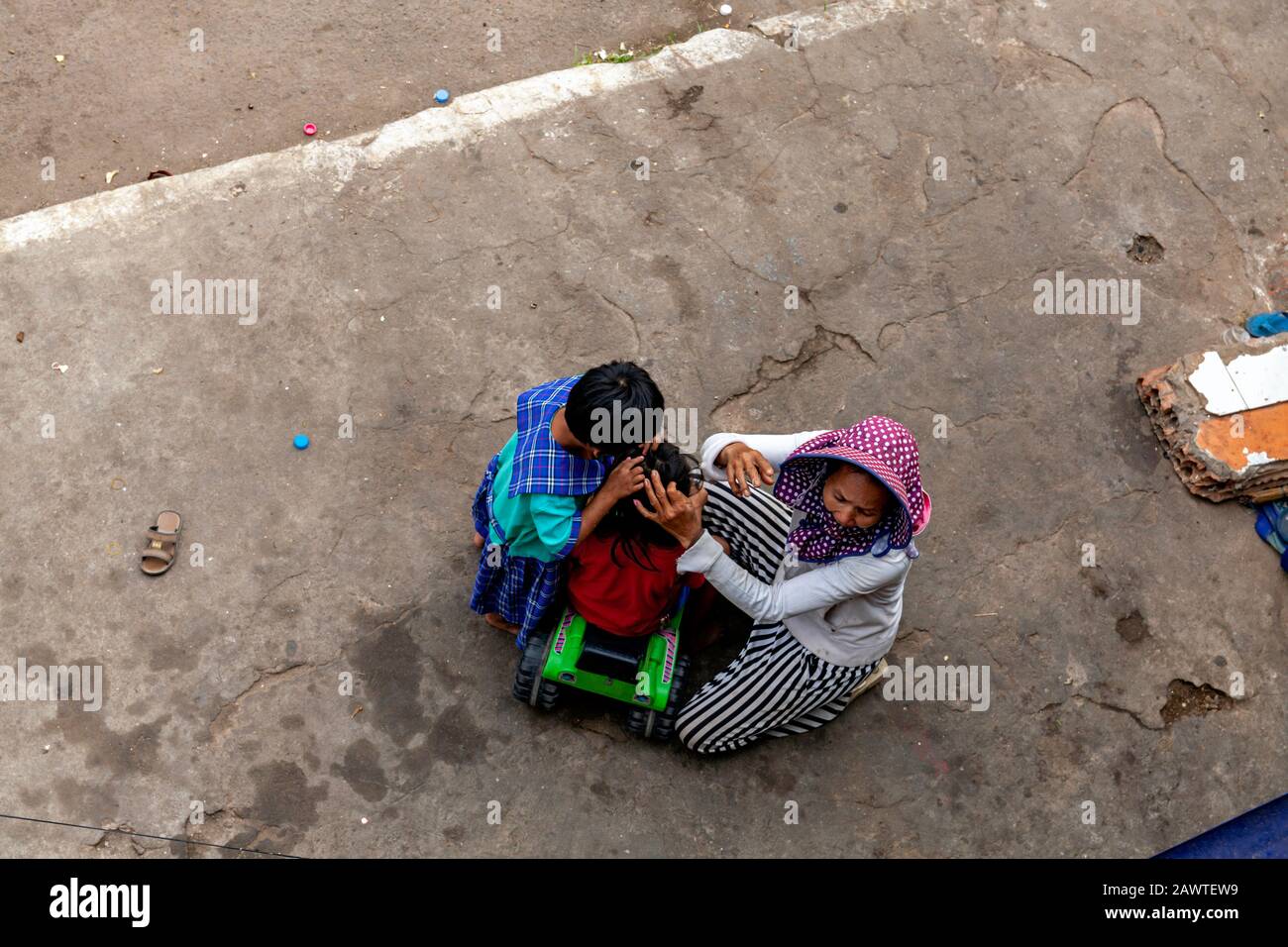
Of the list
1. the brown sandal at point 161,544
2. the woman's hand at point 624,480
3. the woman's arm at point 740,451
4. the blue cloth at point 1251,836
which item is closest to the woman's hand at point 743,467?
the woman's arm at point 740,451

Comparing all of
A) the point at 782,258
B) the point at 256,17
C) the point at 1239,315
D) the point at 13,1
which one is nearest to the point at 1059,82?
the point at 1239,315

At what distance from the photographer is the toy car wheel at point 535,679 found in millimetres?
3674

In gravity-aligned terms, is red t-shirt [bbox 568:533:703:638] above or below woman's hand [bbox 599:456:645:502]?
below

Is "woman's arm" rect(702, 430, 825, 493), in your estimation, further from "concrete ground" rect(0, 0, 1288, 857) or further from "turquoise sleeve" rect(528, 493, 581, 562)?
"concrete ground" rect(0, 0, 1288, 857)

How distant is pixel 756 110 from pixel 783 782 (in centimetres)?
312

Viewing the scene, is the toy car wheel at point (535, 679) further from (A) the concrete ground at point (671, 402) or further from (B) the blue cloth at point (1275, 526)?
(B) the blue cloth at point (1275, 526)

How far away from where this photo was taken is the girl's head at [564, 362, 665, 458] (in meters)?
3.02

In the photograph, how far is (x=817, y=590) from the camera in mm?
3367

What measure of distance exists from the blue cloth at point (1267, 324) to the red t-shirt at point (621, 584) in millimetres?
2985

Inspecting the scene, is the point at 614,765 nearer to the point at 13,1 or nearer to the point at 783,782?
the point at 783,782

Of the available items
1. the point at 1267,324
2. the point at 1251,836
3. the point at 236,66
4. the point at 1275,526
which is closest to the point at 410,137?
the point at 236,66

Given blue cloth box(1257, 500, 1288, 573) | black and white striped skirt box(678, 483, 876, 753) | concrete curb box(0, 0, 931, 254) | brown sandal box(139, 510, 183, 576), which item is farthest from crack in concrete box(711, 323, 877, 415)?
brown sandal box(139, 510, 183, 576)

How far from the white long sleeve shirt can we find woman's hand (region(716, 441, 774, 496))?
0.04 m

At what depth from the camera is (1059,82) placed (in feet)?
17.6
